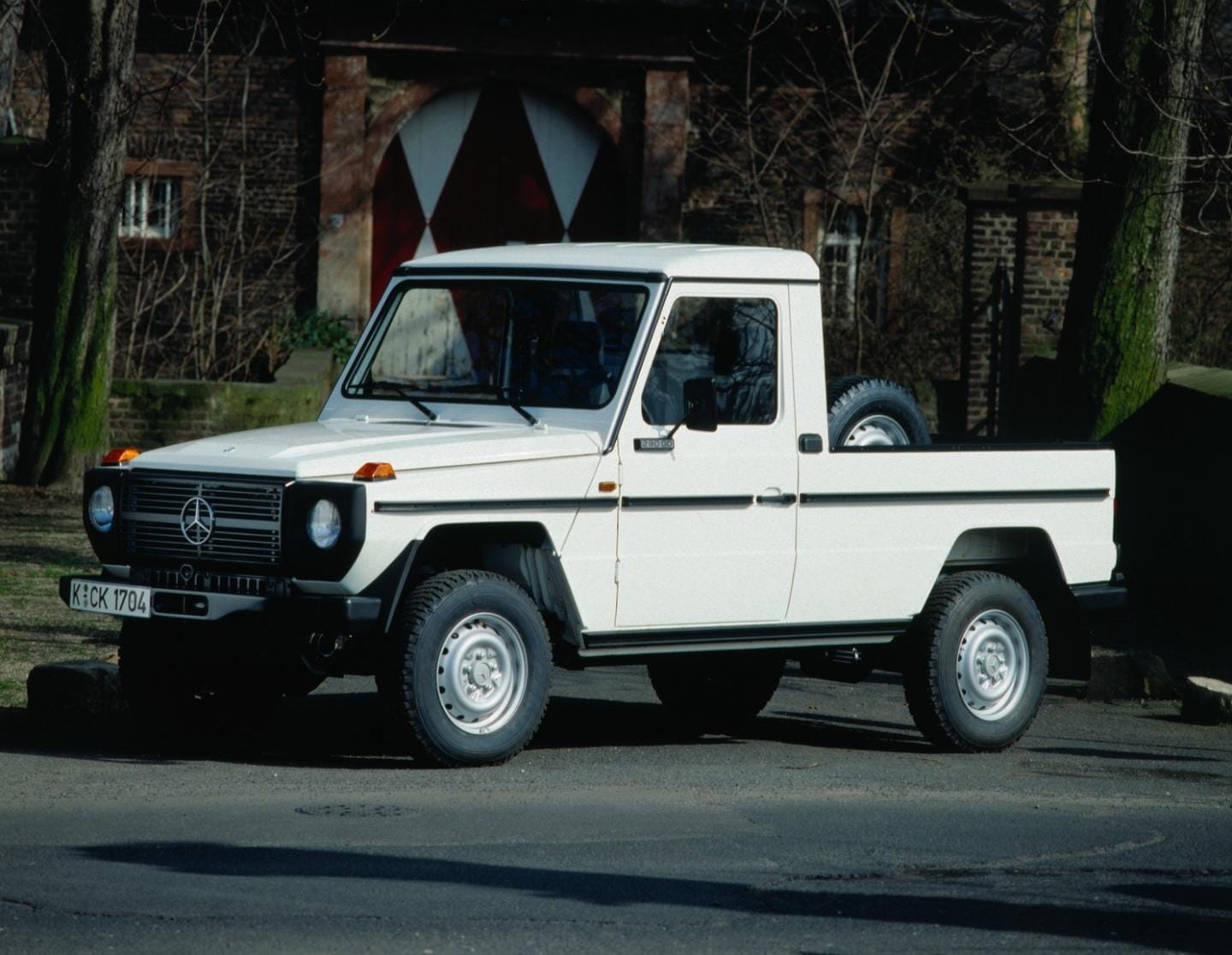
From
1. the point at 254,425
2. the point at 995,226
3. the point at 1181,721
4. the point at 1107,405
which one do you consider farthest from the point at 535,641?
the point at 995,226

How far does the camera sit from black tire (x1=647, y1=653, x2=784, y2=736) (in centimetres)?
1030

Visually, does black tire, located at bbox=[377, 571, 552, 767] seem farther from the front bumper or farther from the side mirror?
the side mirror

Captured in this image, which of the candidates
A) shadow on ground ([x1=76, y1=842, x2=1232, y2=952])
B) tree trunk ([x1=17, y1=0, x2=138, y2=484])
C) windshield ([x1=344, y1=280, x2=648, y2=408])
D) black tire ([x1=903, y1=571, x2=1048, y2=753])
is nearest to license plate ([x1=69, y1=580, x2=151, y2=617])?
windshield ([x1=344, y1=280, x2=648, y2=408])

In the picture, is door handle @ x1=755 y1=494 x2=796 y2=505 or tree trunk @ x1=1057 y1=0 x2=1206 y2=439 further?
tree trunk @ x1=1057 y1=0 x2=1206 y2=439

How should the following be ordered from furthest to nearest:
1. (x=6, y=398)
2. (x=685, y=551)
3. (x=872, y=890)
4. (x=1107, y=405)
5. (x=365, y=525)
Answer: (x=6, y=398)
(x=1107, y=405)
(x=685, y=551)
(x=365, y=525)
(x=872, y=890)

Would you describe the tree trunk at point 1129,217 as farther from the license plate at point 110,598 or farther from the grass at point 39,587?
the license plate at point 110,598

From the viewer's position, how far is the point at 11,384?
19000mm

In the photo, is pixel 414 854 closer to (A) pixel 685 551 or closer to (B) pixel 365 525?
(B) pixel 365 525

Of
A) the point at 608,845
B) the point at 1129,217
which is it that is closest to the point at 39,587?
the point at 608,845

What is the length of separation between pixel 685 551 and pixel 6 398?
1146 centimetres

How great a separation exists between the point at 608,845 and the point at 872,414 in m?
3.42

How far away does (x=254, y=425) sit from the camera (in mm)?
19375

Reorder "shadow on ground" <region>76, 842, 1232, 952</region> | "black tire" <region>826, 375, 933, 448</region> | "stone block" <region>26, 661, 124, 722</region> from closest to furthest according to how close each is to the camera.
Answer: "shadow on ground" <region>76, 842, 1232, 952</region>
"stone block" <region>26, 661, 124, 722</region>
"black tire" <region>826, 375, 933, 448</region>

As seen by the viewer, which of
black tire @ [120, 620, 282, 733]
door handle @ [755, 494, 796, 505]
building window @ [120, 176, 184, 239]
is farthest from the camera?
building window @ [120, 176, 184, 239]
